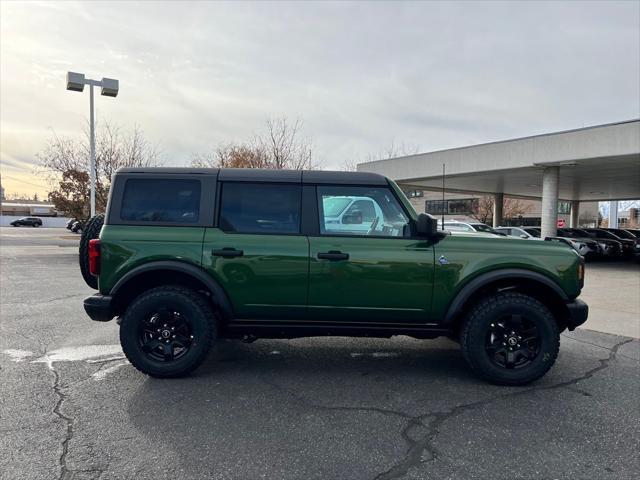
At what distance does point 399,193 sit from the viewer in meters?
4.11

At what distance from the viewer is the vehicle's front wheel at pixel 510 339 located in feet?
13.0

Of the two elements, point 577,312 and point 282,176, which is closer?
point 577,312

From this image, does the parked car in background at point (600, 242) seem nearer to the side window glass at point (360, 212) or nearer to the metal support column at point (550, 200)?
the metal support column at point (550, 200)

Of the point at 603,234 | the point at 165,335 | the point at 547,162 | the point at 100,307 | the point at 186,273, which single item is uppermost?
the point at 547,162

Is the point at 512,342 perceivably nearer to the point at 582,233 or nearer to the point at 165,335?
the point at 165,335

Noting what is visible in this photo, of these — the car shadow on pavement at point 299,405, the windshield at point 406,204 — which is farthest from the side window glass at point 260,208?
the car shadow on pavement at point 299,405

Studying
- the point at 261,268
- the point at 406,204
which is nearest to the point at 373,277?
the point at 406,204

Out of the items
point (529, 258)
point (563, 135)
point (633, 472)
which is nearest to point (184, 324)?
point (529, 258)

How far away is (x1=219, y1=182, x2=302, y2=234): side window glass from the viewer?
4.04m

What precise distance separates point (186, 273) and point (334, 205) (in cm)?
154

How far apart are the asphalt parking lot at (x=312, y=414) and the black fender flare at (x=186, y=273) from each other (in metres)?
0.81

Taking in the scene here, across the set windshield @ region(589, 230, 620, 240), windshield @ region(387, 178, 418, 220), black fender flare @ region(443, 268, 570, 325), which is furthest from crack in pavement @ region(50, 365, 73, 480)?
windshield @ region(589, 230, 620, 240)

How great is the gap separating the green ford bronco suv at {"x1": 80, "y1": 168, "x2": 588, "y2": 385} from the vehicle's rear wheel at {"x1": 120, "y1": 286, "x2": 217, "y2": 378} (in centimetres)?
1

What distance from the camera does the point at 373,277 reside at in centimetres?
393
